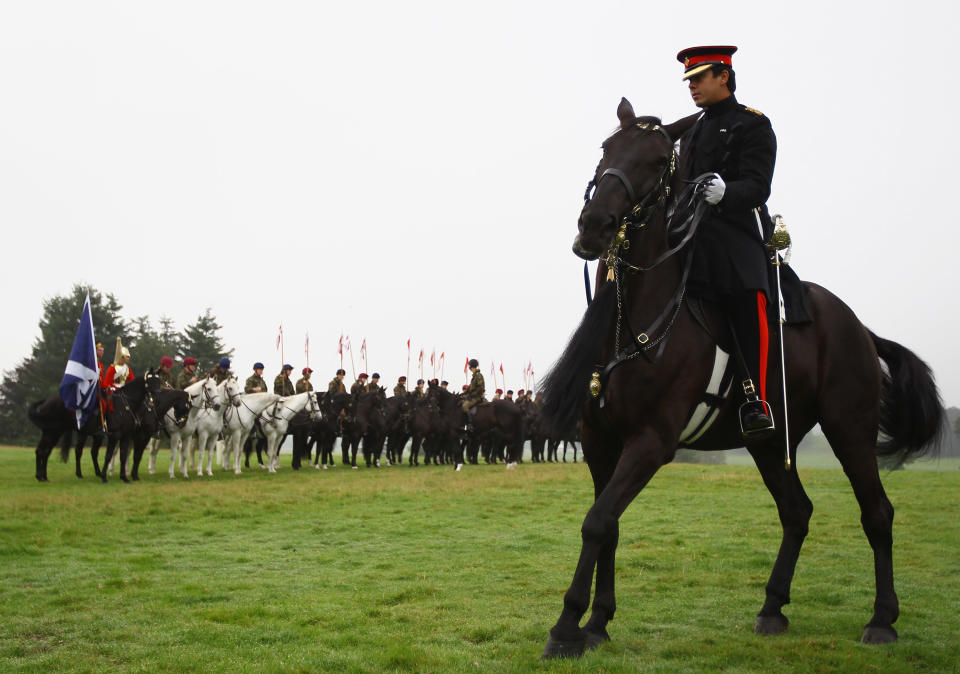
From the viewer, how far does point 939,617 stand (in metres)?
5.77

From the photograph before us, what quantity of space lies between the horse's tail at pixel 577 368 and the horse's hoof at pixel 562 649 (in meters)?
1.16

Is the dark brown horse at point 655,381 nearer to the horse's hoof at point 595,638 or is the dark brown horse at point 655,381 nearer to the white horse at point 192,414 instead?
the horse's hoof at point 595,638

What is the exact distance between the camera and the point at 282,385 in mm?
28125

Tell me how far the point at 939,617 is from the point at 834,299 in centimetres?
227

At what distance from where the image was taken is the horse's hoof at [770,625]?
17.3 ft

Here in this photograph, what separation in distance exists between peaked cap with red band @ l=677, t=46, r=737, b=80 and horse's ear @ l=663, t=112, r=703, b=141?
0.61 m

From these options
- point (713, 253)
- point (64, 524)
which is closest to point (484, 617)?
point (713, 253)

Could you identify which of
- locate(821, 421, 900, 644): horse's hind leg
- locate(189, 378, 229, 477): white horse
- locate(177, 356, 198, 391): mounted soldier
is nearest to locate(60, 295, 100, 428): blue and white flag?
locate(189, 378, 229, 477): white horse

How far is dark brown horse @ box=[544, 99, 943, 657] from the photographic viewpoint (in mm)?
4508

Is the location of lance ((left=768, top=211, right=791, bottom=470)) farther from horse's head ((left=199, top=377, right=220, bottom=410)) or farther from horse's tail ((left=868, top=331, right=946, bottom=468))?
horse's head ((left=199, top=377, right=220, bottom=410))

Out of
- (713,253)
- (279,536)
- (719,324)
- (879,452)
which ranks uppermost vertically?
(713,253)

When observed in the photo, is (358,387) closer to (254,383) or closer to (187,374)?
(254,383)

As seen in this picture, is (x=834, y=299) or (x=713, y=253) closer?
(x=713, y=253)

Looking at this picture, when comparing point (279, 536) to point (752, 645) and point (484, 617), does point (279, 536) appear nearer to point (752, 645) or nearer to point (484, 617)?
point (484, 617)
